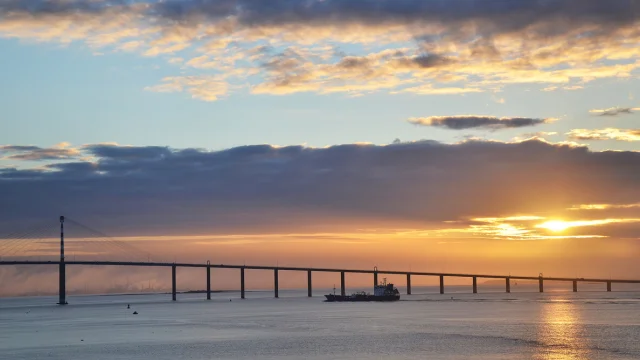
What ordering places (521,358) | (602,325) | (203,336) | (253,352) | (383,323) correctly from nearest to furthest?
(521,358) → (253,352) → (203,336) → (602,325) → (383,323)

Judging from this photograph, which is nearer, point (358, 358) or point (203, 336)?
point (358, 358)

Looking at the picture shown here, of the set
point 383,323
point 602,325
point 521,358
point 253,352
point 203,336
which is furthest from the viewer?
point 383,323

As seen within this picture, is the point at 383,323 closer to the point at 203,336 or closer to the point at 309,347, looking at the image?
the point at 203,336

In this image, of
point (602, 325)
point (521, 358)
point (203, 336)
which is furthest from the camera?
point (602, 325)

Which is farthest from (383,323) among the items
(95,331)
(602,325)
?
(95,331)

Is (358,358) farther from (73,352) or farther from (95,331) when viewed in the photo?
(95,331)

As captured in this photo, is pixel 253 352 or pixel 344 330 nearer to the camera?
pixel 253 352

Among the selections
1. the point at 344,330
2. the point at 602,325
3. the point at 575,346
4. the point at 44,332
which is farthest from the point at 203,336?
the point at 602,325

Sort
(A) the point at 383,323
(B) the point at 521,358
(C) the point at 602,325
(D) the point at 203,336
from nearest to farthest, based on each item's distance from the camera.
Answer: (B) the point at 521,358 → (D) the point at 203,336 → (C) the point at 602,325 → (A) the point at 383,323
